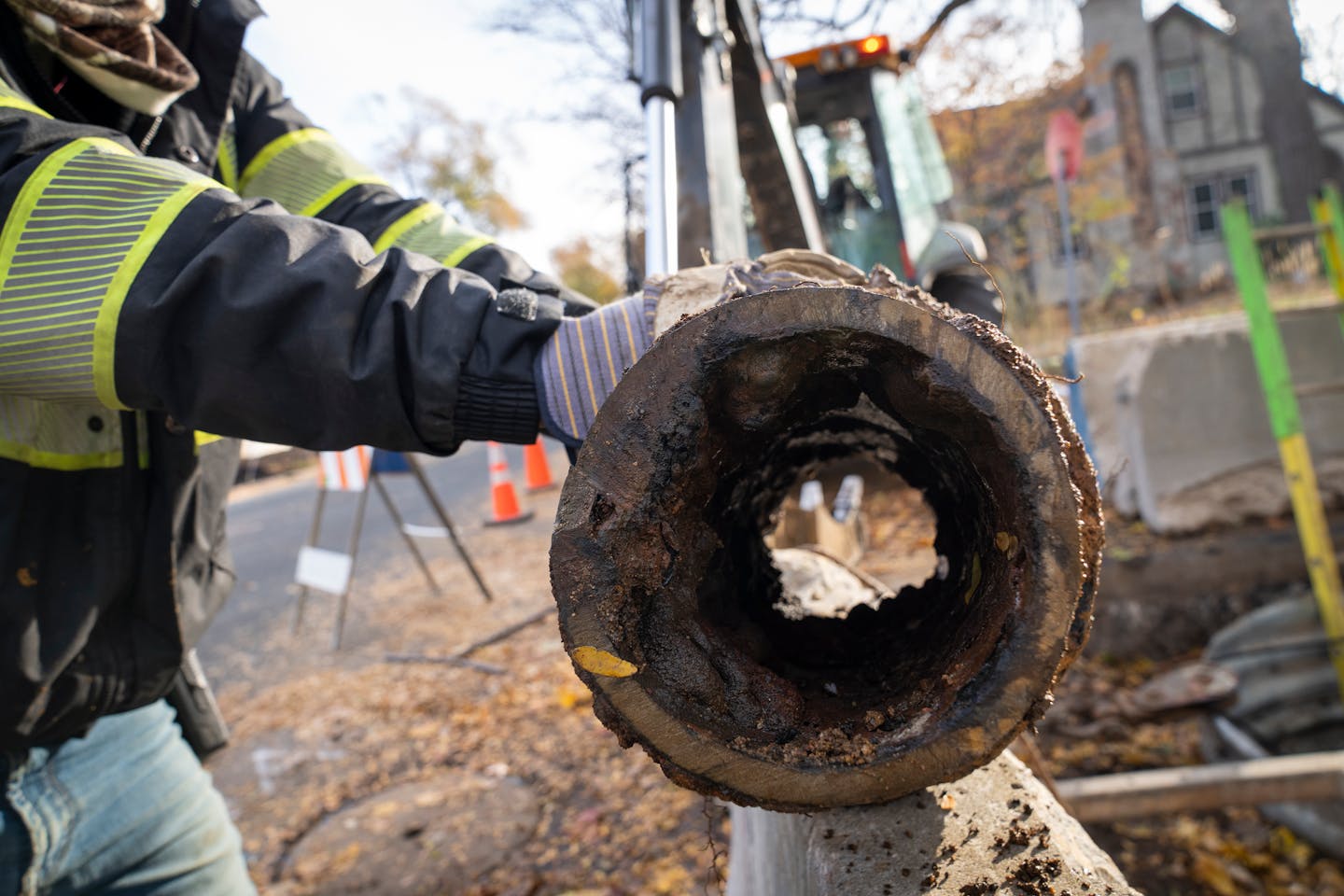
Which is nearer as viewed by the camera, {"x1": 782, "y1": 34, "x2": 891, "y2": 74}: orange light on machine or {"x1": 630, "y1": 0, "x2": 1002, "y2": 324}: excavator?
{"x1": 630, "y1": 0, "x2": 1002, "y2": 324}: excavator

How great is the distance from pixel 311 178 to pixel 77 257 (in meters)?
0.86

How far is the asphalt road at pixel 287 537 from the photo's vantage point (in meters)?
6.29

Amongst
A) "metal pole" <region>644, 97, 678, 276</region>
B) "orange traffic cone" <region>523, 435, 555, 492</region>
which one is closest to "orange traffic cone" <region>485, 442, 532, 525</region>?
"orange traffic cone" <region>523, 435, 555, 492</region>

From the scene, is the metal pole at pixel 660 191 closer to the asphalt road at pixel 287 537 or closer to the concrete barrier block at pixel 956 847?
the concrete barrier block at pixel 956 847

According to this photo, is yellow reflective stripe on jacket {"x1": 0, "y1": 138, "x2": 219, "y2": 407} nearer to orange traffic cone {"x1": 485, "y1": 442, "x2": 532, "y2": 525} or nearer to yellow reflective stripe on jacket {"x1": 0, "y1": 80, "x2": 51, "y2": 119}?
yellow reflective stripe on jacket {"x1": 0, "y1": 80, "x2": 51, "y2": 119}

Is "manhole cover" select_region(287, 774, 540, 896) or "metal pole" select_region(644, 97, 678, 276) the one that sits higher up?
"metal pole" select_region(644, 97, 678, 276)

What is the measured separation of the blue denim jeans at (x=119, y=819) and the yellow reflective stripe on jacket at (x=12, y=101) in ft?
4.11

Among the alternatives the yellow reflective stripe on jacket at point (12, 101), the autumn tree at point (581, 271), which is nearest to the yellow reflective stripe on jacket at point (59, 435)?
the yellow reflective stripe on jacket at point (12, 101)

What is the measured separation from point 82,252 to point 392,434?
18.0 inches

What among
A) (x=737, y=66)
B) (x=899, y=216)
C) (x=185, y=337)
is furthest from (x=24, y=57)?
(x=899, y=216)

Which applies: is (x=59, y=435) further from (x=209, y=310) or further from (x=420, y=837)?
(x=420, y=837)

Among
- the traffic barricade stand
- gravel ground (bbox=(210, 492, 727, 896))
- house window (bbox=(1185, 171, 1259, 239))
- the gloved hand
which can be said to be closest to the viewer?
the gloved hand

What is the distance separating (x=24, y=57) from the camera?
4.35ft

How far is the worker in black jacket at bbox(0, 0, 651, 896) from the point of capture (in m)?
1.03
